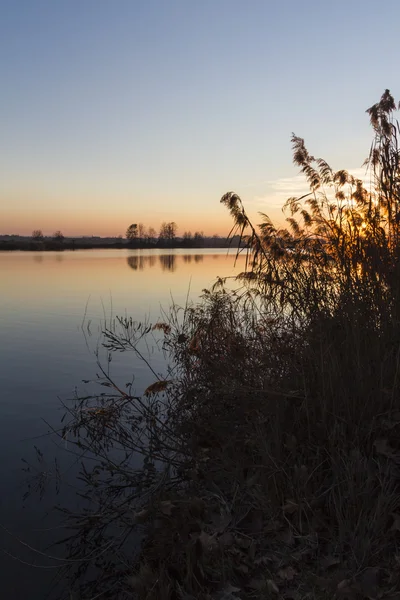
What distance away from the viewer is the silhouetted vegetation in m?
3.52

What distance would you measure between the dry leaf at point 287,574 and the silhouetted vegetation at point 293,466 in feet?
0.04

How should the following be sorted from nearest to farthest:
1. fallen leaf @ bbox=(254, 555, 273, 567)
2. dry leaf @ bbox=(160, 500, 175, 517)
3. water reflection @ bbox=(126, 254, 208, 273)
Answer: fallen leaf @ bbox=(254, 555, 273, 567) < dry leaf @ bbox=(160, 500, 175, 517) < water reflection @ bbox=(126, 254, 208, 273)

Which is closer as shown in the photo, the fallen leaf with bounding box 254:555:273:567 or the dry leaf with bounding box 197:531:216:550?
the fallen leaf with bounding box 254:555:273:567

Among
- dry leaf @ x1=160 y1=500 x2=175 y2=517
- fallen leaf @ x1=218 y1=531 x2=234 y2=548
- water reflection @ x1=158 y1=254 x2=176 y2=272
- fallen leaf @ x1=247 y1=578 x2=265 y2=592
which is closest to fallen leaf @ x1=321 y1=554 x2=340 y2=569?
fallen leaf @ x1=247 y1=578 x2=265 y2=592

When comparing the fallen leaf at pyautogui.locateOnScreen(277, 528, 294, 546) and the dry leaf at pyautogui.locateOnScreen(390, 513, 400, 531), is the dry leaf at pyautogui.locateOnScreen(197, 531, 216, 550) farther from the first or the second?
the dry leaf at pyautogui.locateOnScreen(390, 513, 400, 531)

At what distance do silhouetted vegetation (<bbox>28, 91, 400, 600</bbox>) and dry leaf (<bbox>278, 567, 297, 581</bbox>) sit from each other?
1 cm

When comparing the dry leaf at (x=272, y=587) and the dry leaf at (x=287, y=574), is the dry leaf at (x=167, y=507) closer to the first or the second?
the dry leaf at (x=287, y=574)

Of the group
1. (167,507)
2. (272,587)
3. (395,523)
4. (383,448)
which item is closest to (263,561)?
(272,587)

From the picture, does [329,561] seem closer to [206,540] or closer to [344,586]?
[344,586]

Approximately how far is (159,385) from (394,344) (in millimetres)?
5391

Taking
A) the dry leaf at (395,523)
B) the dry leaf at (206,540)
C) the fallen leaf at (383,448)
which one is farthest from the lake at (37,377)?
the fallen leaf at (383,448)

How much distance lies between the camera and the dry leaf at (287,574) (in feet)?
11.0

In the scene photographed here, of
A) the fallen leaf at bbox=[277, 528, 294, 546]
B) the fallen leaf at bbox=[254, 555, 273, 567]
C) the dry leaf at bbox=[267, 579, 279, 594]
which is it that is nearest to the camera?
the dry leaf at bbox=[267, 579, 279, 594]

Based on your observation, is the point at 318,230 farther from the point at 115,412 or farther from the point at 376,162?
the point at 115,412
